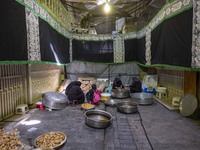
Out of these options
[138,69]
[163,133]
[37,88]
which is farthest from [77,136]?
[138,69]

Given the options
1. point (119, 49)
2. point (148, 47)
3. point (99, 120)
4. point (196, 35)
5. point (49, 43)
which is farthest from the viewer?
point (119, 49)

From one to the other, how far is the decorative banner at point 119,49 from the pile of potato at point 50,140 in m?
8.22

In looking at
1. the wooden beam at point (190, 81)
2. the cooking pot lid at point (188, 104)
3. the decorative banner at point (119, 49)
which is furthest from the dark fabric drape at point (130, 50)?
the cooking pot lid at point (188, 104)

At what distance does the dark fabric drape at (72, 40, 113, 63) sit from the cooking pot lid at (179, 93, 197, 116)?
6.65m

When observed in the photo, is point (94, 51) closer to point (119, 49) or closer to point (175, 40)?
point (119, 49)

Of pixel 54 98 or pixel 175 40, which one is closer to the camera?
pixel 175 40

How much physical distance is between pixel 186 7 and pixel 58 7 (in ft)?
21.8

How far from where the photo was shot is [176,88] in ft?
21.0

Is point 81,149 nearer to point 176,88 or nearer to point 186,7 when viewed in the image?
point 186,7

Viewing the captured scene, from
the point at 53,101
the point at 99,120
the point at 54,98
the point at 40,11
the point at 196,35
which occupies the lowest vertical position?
the point at 99,120

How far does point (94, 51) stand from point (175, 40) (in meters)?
6.76

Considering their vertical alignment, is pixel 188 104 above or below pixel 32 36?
below

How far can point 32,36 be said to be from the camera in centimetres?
483

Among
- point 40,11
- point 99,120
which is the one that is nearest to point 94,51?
point 40,11
